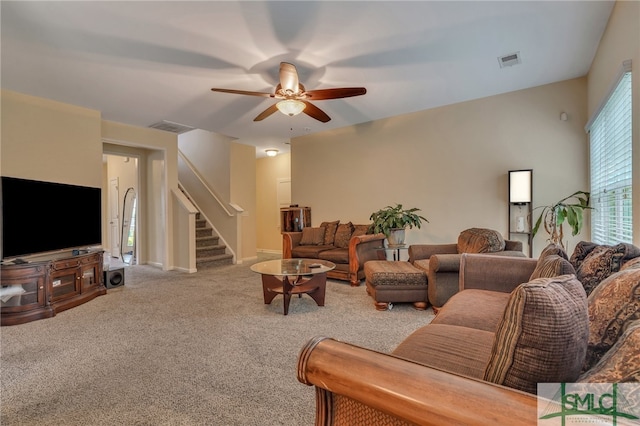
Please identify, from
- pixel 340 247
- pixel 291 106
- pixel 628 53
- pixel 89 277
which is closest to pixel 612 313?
pixel 628 53

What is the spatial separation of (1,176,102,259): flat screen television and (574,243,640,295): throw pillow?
15.1 feet

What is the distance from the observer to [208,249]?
602 centimetres

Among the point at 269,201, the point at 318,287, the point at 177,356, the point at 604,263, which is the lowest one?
the point at 177,356

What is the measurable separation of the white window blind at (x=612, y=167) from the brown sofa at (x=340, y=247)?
2339mm

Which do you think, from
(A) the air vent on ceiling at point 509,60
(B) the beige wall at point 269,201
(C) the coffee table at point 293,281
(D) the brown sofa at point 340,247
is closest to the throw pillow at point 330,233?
(D) the brown sofa at point 340,247

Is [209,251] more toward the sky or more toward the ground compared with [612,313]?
more toward the ground

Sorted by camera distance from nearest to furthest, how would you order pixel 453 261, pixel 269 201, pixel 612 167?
1. pixel 612 167
2. pixel 453 261
3. pixel 269 201

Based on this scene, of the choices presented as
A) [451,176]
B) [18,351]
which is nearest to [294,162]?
[451,176]

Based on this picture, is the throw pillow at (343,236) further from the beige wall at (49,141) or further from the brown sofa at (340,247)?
the beige wall at (49,141)

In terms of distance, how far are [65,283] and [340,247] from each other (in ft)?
11.5

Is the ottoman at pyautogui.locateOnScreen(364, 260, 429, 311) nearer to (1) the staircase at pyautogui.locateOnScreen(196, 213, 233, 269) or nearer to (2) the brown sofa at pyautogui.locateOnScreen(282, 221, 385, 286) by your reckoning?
(2) the brown sofa at pyautogui.locateOnScreen(282, 221, 385, 286)

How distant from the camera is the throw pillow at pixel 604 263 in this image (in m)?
1.39

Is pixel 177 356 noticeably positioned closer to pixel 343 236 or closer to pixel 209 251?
pixel 343 236

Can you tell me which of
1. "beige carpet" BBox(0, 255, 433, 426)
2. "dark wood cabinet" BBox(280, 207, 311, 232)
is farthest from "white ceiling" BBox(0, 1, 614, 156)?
"beige carpet" BBox(0, 255, 433, 426)
